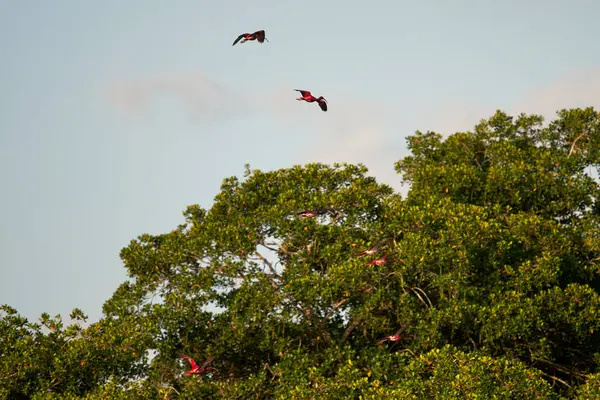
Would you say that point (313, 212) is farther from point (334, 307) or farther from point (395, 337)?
point (395, 337)

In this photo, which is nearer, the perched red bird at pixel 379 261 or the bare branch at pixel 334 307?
the perched red bird at pixel 379 261

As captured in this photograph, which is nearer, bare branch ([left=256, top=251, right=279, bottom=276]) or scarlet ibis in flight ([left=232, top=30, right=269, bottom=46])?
scarlet ibis in flight ([left=232, top=30, right=269, bottom=46])

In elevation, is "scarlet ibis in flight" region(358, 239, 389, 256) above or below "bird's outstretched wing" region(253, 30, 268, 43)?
above

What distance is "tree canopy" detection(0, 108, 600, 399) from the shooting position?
1684 cm

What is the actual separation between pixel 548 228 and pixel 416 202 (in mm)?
3108

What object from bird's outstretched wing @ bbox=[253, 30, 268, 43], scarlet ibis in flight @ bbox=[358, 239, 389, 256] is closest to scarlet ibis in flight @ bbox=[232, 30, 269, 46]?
bird's outstretched wing @ bbox=[253, 30, 268, 43]

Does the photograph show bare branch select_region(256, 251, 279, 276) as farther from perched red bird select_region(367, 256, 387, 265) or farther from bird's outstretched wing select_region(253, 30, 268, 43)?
bird's outstretched wing select_region(253, 30, 268, 43)

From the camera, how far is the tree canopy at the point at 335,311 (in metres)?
16.8

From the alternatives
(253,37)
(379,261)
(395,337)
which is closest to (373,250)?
(379,261)

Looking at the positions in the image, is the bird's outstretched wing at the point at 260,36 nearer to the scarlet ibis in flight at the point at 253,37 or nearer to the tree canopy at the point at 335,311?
the scarlet ibis in flight at the point at 253,37

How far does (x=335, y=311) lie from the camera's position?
60.3ft

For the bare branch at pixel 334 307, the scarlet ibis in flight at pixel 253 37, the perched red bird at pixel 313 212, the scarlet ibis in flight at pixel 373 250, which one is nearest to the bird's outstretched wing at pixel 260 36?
the scarlet ibis in flight at pixel 253 37

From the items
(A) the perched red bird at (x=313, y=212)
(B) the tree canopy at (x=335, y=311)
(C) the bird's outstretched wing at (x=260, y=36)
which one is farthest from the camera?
(A) the perched red bird at (x=313, y=212)

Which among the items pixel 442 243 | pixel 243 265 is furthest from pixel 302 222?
pixel 442 243
